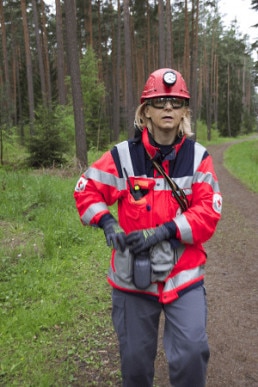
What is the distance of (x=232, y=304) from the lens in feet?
16.0

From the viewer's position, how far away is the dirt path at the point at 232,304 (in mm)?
3441

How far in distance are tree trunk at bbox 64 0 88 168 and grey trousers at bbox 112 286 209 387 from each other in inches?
422

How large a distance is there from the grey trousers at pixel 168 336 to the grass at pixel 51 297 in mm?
1106

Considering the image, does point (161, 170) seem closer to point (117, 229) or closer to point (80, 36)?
point (117, 229)

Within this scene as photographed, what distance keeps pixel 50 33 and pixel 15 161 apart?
24956mm

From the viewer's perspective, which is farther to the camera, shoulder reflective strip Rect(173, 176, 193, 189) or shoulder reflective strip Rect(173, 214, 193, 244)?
shoulder reflective strip Rect(173, 176, 193, 189)

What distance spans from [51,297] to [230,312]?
2.22m

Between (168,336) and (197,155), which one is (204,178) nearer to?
(197,155)

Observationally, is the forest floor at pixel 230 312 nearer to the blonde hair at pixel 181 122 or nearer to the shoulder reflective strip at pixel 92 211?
the shoulder reflective strip at pixel 92 211

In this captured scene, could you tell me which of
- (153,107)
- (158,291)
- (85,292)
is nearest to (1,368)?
(85,292)

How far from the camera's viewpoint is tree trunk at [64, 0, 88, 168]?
1228 cm

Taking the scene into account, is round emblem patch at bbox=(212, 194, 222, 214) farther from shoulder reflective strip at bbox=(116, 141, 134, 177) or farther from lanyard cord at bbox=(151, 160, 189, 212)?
shoulder reflective strip at bbox=(116, 141, 134, 177)

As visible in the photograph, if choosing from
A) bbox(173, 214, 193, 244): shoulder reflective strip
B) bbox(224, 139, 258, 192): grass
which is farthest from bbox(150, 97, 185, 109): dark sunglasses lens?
bbox(224, 139, 258, 192): grass

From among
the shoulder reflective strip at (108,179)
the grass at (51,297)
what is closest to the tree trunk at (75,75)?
the grass at (51,297)
